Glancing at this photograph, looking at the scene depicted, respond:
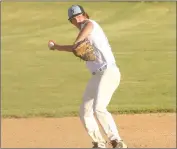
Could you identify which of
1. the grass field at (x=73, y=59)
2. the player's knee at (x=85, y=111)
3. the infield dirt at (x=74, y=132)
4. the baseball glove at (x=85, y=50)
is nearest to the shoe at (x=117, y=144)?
the player's knee at (x=85, y=111)

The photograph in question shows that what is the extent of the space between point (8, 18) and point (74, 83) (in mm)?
18974

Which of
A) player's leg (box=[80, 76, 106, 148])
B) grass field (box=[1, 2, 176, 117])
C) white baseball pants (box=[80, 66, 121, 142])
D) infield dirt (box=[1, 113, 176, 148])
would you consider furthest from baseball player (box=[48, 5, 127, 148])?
grass field (box=[1, 2, 176, 117])

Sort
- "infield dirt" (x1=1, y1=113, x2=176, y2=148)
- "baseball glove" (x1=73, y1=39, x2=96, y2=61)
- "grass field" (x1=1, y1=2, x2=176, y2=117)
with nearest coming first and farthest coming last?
"baseball glove" (x1=73, y1=39, x2=96, y2=61), "infield dirt" (x1=1, y1=113, x2=176, y2=148), "grass field" (x1=1, y1=2, x2=176, y2=117)

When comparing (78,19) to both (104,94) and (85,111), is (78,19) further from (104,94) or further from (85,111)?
(85,111)

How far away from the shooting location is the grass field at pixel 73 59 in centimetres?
1229

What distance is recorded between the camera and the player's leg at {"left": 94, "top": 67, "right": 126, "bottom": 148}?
6918 millimetres

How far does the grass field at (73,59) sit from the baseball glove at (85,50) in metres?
3.82

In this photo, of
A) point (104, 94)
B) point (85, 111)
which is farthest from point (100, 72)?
point (85, 111)

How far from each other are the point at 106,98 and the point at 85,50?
0.64 metres

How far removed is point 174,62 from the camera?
1909 cm

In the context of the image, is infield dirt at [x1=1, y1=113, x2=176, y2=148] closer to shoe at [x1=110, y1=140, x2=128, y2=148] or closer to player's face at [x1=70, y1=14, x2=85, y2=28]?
shoe at [x1=110, y1=140, x2=128, y2=148]

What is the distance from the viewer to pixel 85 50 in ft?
22.6

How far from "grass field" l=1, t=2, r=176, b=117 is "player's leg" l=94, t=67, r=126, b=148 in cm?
374

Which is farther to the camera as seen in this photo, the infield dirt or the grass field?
the grass field
